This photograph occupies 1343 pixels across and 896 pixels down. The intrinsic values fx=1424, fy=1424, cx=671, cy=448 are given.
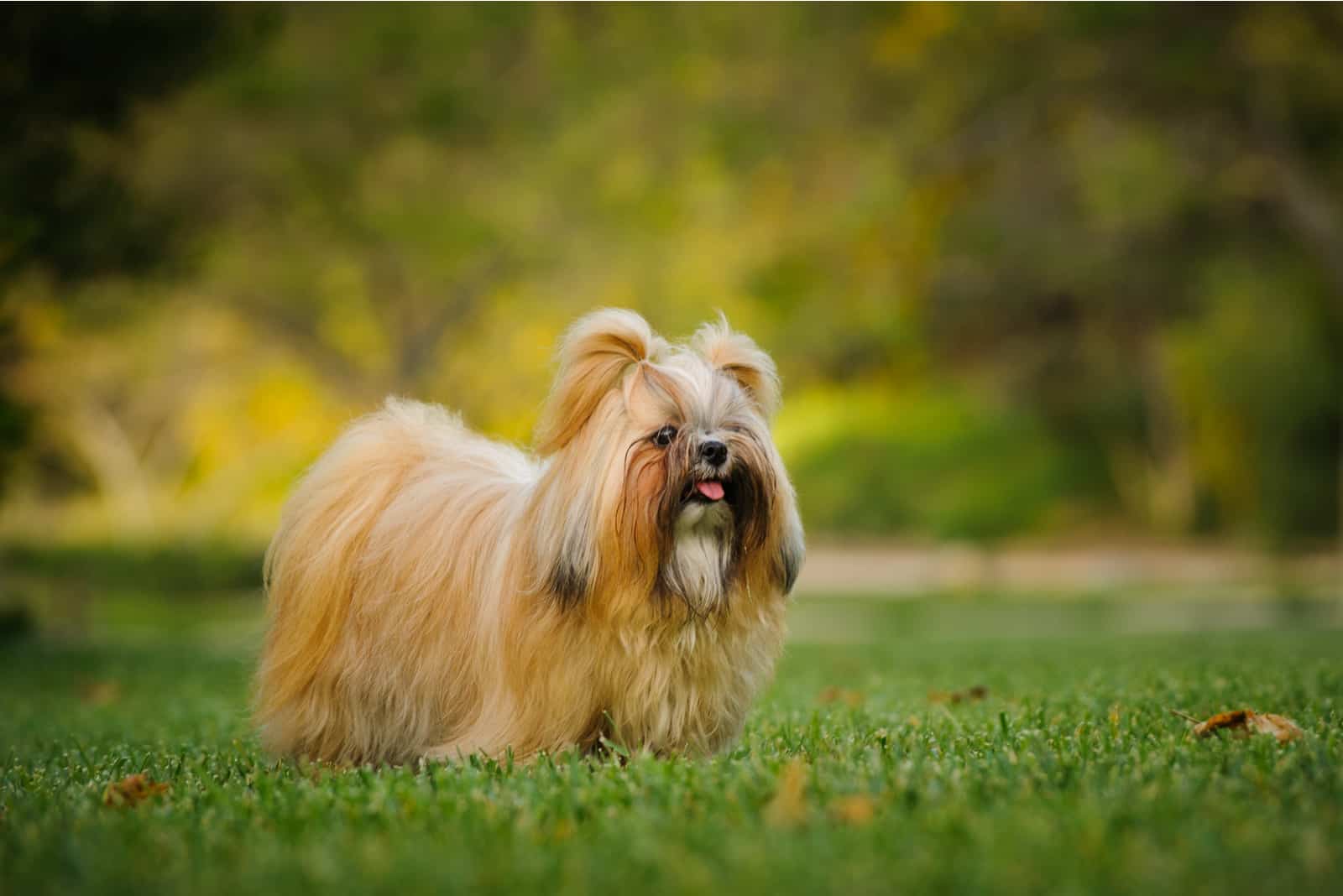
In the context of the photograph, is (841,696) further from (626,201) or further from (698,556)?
(626,201)

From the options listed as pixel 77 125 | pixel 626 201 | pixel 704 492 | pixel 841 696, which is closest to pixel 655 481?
pixel 704 492

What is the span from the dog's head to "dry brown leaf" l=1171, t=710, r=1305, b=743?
156 cm

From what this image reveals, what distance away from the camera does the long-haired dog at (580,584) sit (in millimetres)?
4707

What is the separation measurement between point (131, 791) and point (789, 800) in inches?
83.1

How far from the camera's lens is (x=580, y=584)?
15.4ft

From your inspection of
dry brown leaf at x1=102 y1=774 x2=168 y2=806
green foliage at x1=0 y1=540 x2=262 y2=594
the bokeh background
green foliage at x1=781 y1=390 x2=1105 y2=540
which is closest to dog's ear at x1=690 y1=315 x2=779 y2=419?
dry brown leaf at x1=102 y1=774 x2=168 y2=806

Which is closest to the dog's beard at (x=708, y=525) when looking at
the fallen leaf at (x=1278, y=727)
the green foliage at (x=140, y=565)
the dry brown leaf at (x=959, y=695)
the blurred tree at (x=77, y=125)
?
the fallen leaf at (x=1278, y=727)

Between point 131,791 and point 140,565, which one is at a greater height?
point 131,791

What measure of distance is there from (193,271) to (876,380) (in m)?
19.5

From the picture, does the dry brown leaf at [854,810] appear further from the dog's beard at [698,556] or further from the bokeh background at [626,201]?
the bokeh background at [626,201]

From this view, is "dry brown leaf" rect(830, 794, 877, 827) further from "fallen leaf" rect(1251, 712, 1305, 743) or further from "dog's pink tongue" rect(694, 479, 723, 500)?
"fallen leaf" rect(1251, 712, 1305, 743)

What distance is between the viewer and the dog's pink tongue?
4.66m

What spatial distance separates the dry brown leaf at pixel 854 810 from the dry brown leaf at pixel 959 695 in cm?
365

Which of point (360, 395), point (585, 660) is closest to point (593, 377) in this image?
point (585, 660)
